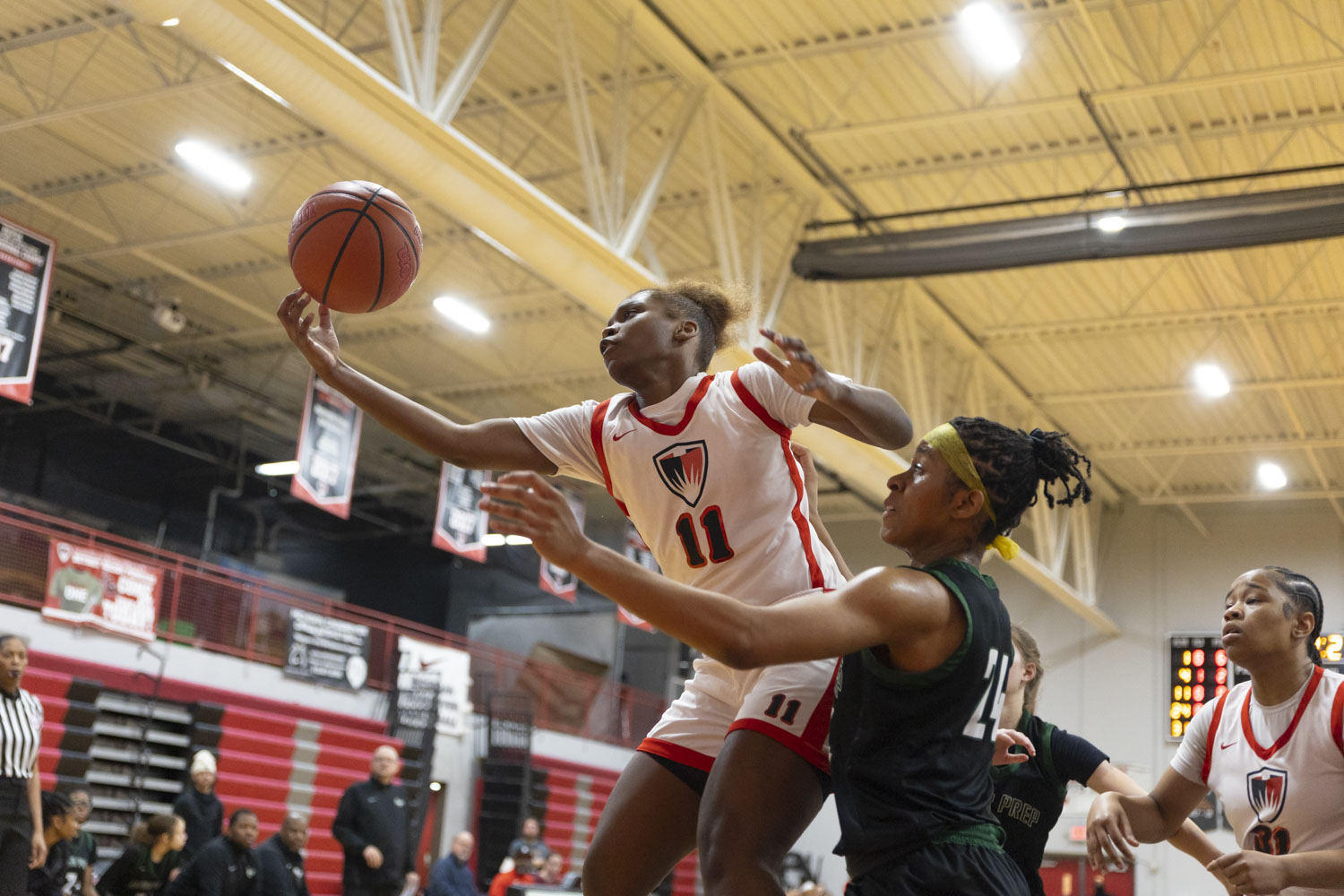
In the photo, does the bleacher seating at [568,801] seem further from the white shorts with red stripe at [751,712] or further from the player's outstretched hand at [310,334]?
the white shorts with red stripe at [751,712]

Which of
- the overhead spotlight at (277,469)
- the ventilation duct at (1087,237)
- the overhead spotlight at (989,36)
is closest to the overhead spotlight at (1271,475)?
the ventilation duct at (1087,237)

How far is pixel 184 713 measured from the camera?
50.8 ft

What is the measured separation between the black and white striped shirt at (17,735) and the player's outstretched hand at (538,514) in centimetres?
598

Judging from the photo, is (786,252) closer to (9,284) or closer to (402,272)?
(9,284)

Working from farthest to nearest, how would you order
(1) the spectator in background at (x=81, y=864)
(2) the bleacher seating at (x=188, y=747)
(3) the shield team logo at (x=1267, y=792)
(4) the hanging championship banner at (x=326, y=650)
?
(4) the hanging championship banner at (x=326, y=650) → (2) the bleacher seating at (x=188, y=747) → (1) the spectator in background at (x=81, y=864) → (3) the shield team logo at (x=1267, y=792)

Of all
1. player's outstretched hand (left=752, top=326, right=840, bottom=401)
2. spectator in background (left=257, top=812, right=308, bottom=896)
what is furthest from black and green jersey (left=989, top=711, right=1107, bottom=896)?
spectator in background (left=257, top=812, right=308, bottom=896)

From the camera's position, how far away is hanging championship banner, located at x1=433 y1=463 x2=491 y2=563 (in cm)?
1695

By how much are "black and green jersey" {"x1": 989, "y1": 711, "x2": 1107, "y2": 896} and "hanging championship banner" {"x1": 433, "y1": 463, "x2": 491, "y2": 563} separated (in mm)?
13329

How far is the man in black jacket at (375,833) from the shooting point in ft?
33.5

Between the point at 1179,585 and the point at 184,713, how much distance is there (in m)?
15.9

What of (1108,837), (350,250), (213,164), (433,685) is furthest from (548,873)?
(1108,837)

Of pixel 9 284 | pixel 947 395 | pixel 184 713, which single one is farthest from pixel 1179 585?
pixel 9 284

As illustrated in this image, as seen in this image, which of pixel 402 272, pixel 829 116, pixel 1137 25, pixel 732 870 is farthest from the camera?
pixel 829 116

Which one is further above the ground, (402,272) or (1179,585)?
(1179,585)
